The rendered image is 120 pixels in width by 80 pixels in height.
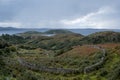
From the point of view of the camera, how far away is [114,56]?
60281mm

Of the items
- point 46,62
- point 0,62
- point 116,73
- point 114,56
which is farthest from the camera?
point 46,62

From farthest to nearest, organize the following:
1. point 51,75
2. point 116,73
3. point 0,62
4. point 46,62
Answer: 1. point 46,62
2. point 51,75
3. point 0,62
4. point 116,73

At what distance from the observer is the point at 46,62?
2547 inches

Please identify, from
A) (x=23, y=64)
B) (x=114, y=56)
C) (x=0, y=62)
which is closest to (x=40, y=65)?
(x=23, y=64)

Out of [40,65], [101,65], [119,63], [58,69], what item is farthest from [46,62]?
[119,63]

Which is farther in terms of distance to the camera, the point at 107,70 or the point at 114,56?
the point at 114,56

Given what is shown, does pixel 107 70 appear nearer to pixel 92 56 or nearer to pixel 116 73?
pixel 116 73

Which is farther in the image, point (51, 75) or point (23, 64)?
point (23, 64)

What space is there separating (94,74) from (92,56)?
11508mm

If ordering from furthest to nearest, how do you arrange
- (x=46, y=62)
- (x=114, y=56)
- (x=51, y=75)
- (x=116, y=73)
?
(x=46, y=62), (x=114, y=56), (x=51, y=75), (x=116, y=73)

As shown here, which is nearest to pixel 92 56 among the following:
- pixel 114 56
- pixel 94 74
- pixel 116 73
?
pixel 114 56

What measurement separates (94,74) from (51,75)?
7970 millimetres

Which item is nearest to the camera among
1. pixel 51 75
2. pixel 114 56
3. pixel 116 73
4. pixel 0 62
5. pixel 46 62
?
pixel 116 73

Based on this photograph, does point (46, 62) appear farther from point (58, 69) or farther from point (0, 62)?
point (0, 62)
